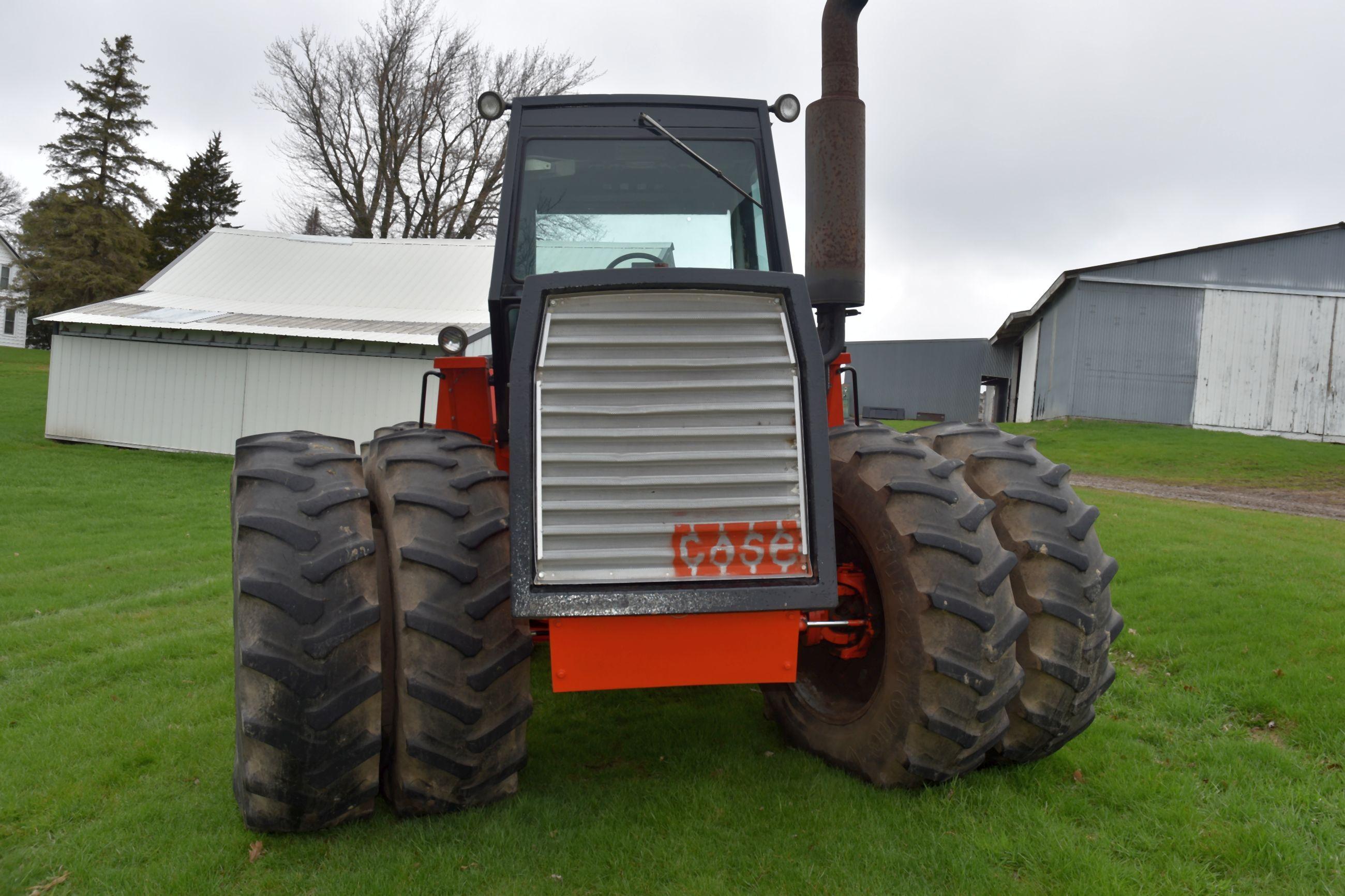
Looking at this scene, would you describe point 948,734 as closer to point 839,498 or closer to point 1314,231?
point 839,498

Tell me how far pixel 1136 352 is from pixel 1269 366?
3.28 metres

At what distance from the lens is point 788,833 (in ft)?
10.0

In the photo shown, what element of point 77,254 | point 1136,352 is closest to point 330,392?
point 1136,352

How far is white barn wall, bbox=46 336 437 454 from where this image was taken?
1842 centimetres

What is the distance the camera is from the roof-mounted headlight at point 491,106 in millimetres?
3936

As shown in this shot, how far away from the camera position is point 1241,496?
1393 centimetres

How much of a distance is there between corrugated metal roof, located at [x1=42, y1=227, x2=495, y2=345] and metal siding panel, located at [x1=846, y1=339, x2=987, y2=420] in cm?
1799

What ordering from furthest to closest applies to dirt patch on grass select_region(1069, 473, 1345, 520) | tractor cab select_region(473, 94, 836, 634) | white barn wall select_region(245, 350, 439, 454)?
1. white barn wall select_region(245, 350, 439, 454)
2. dirt patch on grass select_region(1069, 473, 1345, 520)
3. tractor cab select_region(473, 94, 836, 634)

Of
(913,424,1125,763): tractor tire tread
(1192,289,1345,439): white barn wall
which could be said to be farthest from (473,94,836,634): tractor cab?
(1192,289,1345,439): white barn wall

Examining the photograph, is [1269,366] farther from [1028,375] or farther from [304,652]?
[304,652]

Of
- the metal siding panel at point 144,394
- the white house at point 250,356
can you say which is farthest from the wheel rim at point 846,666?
the metal siding panel at point 144,394

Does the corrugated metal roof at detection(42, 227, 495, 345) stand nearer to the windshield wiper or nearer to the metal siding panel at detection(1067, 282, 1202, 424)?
the windshield wiper

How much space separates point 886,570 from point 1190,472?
56.1 ft

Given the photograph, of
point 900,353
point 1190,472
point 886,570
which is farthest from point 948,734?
point 900,353
